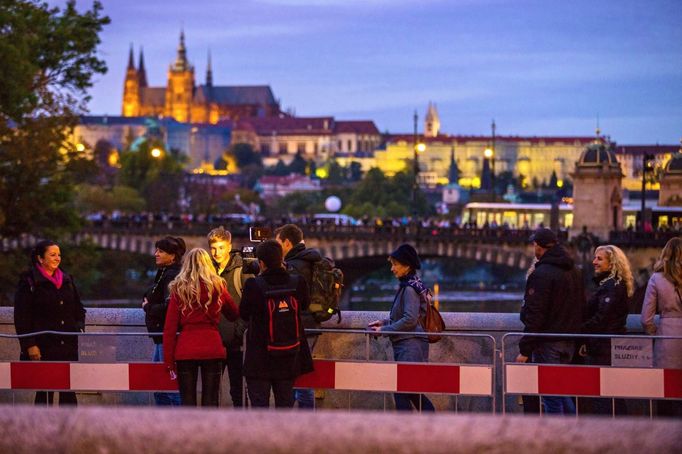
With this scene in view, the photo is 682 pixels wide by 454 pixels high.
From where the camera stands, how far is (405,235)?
63156 mm

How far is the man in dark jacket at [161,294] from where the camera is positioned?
9.47 m

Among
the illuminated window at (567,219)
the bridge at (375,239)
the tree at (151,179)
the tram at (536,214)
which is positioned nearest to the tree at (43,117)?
the bridge at (375,239)

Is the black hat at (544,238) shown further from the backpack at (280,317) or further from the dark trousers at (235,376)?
the dark trousers at (235,376)

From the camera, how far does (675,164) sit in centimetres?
5316

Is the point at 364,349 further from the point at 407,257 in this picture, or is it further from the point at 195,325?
the point at 195,325

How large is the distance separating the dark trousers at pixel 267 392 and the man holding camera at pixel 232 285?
689 mm

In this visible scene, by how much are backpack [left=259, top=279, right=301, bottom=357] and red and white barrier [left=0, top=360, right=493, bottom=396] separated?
864 millimetres

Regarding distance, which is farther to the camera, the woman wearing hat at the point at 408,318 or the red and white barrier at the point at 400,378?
the woman wearing hat at the point at 408,318

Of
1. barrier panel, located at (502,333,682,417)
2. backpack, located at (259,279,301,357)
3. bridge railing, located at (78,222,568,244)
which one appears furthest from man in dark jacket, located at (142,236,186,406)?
bridge railing, located at (78,222,568,244)

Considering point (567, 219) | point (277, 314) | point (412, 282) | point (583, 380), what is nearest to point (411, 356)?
point (412, 282)

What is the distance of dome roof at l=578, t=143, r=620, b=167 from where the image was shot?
2228 inches

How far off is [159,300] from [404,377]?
176cm

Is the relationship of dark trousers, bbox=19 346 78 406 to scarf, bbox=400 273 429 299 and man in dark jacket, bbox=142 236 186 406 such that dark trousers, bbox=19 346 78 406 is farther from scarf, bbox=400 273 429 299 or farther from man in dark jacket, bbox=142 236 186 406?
scarf, bbox=400 273 429 299

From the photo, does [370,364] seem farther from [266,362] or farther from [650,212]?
[650,212]
